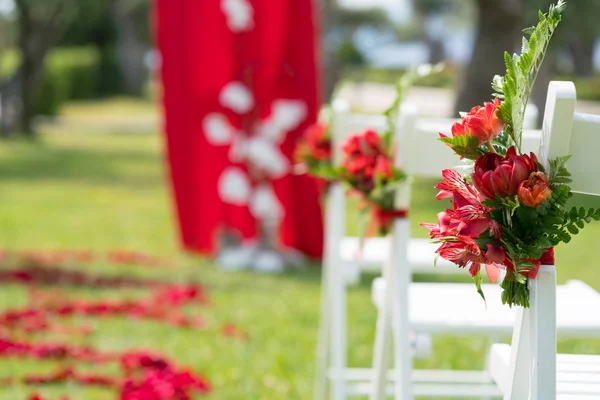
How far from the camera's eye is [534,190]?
60.8 inches

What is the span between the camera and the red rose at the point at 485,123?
5.21 feet

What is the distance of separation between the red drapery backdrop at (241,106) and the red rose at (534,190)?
540cm

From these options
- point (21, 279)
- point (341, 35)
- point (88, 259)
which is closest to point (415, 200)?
point (88, 259)

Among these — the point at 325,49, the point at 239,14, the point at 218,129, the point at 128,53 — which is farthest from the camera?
the point at 128,53

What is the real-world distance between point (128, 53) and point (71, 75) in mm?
5784

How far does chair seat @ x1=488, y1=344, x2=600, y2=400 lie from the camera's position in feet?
5.95

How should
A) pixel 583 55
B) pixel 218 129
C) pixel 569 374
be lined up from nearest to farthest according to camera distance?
pixel 569 374 → pixel 218 129 → pixel 583 55

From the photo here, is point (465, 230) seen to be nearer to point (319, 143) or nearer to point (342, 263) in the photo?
point (342, 263)

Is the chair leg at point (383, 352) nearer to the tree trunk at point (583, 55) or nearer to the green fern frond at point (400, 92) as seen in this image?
the green fern frond at point (400, 92)

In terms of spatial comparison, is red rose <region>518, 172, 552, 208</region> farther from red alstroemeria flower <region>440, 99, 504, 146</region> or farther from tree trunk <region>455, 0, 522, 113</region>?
tree trunk <region>455, 0, 522, 113</region>

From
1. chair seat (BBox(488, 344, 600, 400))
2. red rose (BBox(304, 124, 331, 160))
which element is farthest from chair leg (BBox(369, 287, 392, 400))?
red rose (BBox(304, 124, 331, 160))

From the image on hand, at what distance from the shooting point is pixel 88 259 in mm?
7367

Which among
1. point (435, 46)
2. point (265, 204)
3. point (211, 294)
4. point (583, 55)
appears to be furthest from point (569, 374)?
point (435, 46)

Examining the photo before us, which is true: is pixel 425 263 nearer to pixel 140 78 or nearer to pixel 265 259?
pixel 265 259
